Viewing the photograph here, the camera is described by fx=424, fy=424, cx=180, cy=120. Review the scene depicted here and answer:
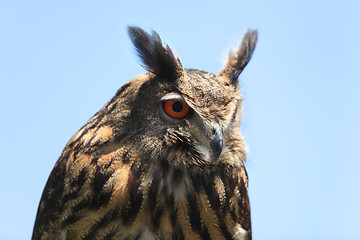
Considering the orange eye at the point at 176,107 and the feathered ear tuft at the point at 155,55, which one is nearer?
the orange eye at the point at 176,107

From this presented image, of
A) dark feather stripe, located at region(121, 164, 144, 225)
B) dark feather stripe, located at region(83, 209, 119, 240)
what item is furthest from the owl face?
dark feather stripe, located at region(83, 209, 119, 240)

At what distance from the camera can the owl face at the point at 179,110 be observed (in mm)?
2525

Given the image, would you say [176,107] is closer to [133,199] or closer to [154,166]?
[154,166]

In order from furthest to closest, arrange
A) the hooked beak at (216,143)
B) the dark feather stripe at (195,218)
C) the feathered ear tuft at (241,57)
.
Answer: the feathered ear tuft at (241,57) < the dark feather stripe at (195,218) < the hooked beak at (216,143)

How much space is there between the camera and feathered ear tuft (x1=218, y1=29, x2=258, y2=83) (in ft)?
10.0

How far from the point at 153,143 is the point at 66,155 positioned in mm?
631

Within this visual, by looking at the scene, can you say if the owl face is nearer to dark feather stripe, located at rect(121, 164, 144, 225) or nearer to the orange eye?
the orange eye

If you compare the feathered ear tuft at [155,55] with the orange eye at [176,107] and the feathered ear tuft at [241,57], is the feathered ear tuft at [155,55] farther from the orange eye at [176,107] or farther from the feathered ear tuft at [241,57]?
the feathered ear tuft at [241,57]

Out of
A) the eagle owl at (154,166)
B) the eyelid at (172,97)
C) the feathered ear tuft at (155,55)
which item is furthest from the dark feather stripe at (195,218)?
the feathered ear tuft at (155,55)

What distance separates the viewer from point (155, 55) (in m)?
2.75

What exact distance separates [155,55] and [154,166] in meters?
0.73

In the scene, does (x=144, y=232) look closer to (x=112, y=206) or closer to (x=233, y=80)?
(x=112, y=206)

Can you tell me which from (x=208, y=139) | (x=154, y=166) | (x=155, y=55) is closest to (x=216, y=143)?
(x=208, y=139)

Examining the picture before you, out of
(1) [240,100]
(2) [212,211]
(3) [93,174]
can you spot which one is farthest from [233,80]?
(3) [93,174]
